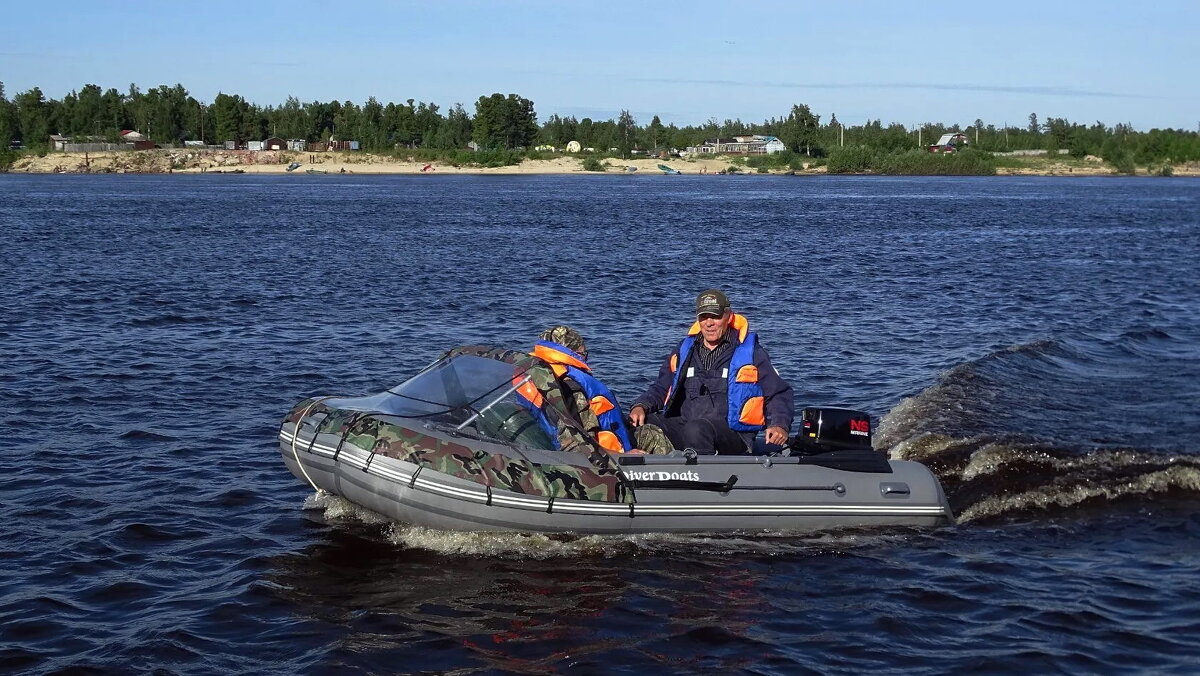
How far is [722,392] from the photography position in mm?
9727

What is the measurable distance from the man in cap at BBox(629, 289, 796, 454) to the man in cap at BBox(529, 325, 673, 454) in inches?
17.3

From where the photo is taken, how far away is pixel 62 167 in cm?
12988

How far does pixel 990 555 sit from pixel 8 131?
154392mm

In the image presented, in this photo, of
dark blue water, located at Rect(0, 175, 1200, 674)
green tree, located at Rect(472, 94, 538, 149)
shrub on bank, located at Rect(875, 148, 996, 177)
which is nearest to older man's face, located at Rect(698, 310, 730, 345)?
dark blue water, located at Rect(0, 175, 1200, 674)

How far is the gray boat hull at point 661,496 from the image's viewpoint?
8.59 metres

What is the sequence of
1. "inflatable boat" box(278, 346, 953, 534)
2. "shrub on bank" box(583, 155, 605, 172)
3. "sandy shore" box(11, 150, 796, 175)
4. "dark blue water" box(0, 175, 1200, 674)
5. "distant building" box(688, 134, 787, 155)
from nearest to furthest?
1. "dark blue water" box(0, 175, 1200, 674)
2. "inflatable boat" box(278, 346, 953, 534)
3. "sandy shore" box(11, 150, 796, 175)
4. "shrub on bank" box(583, 155, 605, 172)
5. "distant building" box(688, 134, 787, 155)

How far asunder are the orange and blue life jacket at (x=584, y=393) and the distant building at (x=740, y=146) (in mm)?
144326

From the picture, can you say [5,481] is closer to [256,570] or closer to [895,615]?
[256,570]

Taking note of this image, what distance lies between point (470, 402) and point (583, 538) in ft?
4.49

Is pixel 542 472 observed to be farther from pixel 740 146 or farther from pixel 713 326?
pixel 740 146

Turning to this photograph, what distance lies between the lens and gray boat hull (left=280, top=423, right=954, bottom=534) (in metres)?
8.59

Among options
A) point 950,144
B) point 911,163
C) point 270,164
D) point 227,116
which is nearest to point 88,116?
point 227,116

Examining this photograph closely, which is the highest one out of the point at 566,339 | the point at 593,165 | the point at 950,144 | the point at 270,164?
the point at 950,144

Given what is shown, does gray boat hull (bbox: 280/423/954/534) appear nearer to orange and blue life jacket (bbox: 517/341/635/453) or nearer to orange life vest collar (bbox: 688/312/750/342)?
orange and blue life jacket (bbox: 517/341/635/453)
